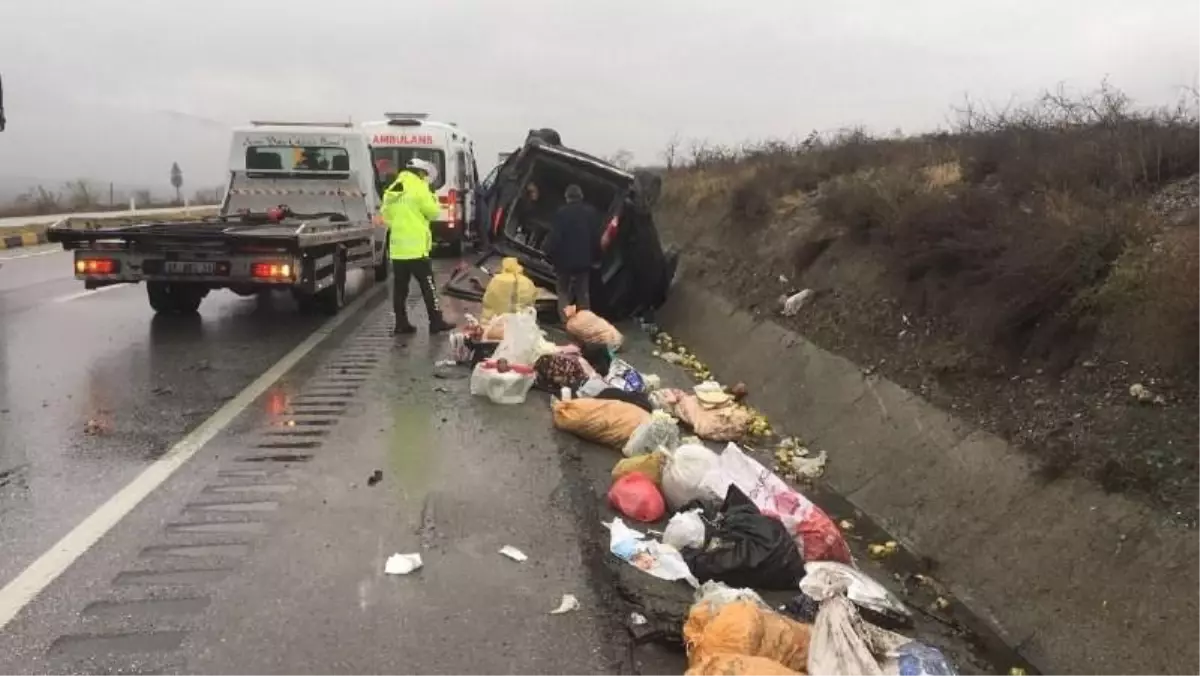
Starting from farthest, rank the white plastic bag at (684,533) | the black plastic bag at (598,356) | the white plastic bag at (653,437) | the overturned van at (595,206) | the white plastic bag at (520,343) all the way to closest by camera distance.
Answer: the overturned van at (595,206)
the black plastic bag at (598,356)
the white plastic bag at (520,343)
the white plastic bag at (653,437)
the white plastic bag at (684,533)

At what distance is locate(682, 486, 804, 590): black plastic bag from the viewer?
4.62 metres

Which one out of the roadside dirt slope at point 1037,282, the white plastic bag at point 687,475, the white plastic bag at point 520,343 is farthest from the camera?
the white plastic bag at point 520,343

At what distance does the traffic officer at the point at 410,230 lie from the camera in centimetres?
1029

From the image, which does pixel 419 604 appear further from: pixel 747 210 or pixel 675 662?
pixel 747 210

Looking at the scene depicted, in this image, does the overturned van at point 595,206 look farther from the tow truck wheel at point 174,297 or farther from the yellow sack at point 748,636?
the yellow sack at point 748,636

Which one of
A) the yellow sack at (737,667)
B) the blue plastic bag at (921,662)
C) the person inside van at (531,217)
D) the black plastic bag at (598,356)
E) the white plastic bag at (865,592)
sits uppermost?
the person inside van at (531,217)

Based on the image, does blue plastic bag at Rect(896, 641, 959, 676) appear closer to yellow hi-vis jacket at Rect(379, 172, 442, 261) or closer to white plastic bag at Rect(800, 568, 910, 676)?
white plastic bag at Rect(800, 568, 910, 676)

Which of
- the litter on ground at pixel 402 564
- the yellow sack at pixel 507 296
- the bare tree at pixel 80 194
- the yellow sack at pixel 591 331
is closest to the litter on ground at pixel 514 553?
the litter on ground at pixel 402 564

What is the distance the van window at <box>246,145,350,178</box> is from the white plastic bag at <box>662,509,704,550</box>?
1016cm

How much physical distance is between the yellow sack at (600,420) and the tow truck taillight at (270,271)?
14.5 ft

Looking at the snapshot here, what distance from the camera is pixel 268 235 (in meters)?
10.1

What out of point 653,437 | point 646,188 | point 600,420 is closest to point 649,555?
point 653,437

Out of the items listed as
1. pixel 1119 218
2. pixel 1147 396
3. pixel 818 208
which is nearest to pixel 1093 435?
pixel 1147 396

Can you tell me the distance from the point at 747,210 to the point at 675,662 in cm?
1191
